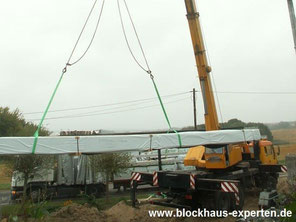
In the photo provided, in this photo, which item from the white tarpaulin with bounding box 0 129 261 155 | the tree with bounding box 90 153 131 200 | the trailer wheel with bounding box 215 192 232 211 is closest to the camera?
the white tarpaulin with bounding box 0 129 261 155

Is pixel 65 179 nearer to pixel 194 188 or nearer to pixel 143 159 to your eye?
pixel 143 159

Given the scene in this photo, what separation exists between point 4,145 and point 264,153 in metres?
9.54

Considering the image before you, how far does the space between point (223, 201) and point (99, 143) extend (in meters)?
4.55

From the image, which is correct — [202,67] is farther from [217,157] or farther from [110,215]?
[110,215]

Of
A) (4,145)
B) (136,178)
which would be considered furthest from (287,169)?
(4,145)

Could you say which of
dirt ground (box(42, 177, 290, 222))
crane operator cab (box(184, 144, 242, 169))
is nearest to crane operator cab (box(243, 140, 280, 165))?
crane operator cab (box(184, 144, 242, 169))

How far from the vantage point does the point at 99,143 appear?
5.58 metres

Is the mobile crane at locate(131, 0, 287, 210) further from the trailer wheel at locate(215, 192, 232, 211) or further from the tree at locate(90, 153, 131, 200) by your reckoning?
the tree at locate(90, 153, 131, 200)

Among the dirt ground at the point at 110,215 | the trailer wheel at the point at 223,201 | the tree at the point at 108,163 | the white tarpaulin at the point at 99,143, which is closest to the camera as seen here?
the white tarpaulin at the point at 99,143

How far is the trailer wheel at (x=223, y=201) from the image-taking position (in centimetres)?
817

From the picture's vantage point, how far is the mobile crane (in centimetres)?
792

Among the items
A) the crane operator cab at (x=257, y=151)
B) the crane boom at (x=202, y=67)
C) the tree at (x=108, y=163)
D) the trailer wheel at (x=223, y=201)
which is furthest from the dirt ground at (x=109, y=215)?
the tree at (x=108, y=163)

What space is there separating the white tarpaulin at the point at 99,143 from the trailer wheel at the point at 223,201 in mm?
1986

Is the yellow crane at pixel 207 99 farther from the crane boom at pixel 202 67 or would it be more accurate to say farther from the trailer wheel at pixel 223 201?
the trailer wheel at pixel 223 201
